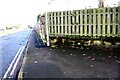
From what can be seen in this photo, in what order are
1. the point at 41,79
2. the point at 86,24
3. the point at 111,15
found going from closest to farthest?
the point at 41,79, the point at 111,15, the point at 86,24

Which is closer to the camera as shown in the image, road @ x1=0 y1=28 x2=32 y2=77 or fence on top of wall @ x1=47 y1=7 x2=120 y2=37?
road @ x1=0 y1=28 x2=32 y2=77

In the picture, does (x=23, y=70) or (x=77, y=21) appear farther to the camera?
(x=77, y=21)

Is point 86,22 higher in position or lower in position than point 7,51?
higher

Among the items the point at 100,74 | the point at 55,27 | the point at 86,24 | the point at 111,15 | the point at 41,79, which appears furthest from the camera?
the point at 55,27

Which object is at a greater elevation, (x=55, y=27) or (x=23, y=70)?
(x=55, y=27)

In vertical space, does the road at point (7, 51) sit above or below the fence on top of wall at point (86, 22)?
below

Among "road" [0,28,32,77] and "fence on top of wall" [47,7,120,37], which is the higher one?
"fence on top of wall" [47,7,120,37]

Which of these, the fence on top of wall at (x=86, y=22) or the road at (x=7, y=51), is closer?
the road at (x=7, y=51)

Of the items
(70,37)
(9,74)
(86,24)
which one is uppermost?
(86,24)

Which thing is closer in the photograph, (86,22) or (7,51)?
(86,22)

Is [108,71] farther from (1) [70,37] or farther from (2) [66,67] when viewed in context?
(1) [70,37]

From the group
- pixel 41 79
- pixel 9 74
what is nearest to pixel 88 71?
pixel 41 79

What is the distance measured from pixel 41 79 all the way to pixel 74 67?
2.01m

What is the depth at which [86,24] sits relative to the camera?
14.7 metres
